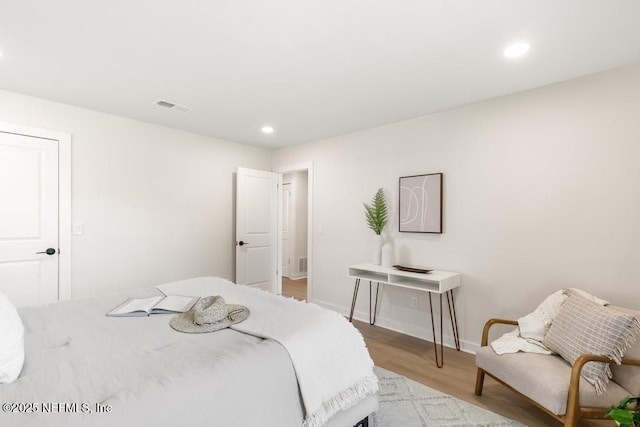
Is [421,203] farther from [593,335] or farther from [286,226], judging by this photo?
[286,226]

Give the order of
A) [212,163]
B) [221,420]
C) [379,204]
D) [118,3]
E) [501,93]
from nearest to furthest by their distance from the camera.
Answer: [221,420], [118,3], [501,93], [379,204], [212,163]

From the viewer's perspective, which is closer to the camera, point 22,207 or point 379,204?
point 22,207

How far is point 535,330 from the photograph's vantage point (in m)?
2.14

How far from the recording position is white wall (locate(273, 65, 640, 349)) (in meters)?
2.24

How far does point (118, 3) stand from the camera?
1587 mm

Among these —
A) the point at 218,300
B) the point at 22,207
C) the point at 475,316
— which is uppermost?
the point at 22,207

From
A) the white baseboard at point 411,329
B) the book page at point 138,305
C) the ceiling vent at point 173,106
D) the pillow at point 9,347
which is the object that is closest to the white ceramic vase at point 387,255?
the white baseboard at point 411,329

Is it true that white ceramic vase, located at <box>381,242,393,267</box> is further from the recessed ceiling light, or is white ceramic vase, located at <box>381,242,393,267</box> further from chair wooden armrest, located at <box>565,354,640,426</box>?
the recessed ceiling light

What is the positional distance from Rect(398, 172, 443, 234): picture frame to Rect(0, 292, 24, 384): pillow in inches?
122

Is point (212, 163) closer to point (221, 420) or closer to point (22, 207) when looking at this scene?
point (22, 207)

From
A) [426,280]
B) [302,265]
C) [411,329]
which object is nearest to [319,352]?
[426,280]

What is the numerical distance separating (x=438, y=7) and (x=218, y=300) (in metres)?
2.00

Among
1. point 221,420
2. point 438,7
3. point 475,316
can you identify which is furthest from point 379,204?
point 221,420

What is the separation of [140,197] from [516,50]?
12.5 ft
